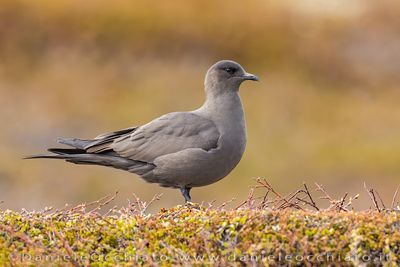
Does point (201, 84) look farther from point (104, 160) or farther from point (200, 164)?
point (200, 164)

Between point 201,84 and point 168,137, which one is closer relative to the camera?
point 168,137

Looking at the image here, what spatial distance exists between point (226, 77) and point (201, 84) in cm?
1228

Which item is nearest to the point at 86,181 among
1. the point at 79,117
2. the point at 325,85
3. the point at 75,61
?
the point at 79,117

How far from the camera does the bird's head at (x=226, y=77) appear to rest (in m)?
10.6

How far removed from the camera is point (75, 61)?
24.7m

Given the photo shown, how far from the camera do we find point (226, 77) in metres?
10.7

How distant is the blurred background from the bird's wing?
8219 millimetres

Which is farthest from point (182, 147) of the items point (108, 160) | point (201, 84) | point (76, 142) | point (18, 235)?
point (201, 84)

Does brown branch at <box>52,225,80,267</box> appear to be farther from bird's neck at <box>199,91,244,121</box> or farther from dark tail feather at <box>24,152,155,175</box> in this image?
bird's neck at <box>199,91,244,121</box>

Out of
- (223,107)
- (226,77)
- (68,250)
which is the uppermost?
(226,77)

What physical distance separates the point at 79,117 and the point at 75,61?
2.74 m

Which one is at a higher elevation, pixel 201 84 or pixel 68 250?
pixel 201 84

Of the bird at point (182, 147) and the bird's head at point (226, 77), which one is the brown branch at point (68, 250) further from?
the bird's head at point (226, 77)

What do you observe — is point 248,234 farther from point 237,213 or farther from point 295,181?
point 295,181
